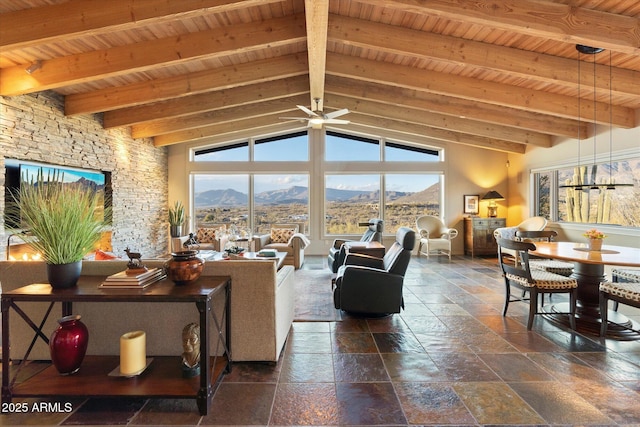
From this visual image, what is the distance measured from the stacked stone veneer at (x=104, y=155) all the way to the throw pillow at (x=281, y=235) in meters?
2.78

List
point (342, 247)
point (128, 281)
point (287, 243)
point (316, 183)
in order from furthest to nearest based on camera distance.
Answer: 1. point (316, 183)
2. point (287, 243)
3. point (342, 247)
4. point (128, 281)

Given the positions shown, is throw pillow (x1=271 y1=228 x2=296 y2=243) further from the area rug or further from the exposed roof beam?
the exposed roof beam

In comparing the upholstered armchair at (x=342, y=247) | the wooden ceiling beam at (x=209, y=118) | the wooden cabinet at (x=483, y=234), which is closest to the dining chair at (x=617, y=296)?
the upholstered armchair at (x=342, y=247)

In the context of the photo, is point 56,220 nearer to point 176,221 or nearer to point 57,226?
point 57,226

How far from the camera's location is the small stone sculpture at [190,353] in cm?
210

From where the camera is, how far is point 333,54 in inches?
188

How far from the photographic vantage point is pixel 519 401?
2066 millimetres

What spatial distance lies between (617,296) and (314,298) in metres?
3.16

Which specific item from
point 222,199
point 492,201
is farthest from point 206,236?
point 492,201

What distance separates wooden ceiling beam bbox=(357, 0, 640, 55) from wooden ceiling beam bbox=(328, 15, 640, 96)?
2.75ft

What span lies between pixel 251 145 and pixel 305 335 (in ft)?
20.0

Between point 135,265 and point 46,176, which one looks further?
point 46,176

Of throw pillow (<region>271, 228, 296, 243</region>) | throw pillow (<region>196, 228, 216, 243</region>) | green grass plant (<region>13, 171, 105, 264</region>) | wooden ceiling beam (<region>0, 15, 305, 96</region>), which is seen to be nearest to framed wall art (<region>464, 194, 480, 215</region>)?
throw pillow (<region>271, 228, 296, 243</region>)

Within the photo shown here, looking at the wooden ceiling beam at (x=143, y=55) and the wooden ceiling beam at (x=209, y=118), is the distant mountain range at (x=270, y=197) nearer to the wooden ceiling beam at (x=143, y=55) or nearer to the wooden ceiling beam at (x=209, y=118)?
the wooden ceiling beam at (x=209, y=118)
